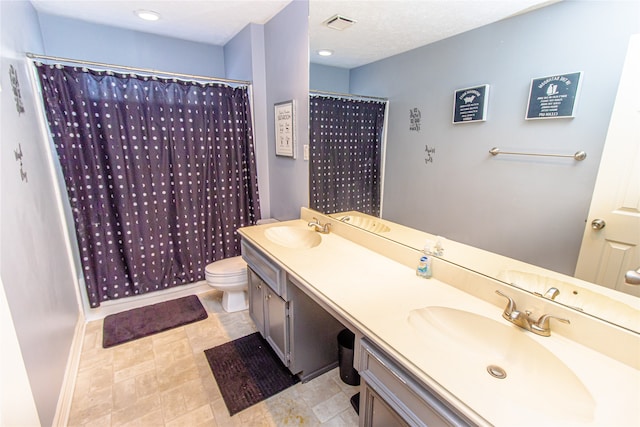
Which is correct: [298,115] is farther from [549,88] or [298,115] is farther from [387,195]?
[549,88]

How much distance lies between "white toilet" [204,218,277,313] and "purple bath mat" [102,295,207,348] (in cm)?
24

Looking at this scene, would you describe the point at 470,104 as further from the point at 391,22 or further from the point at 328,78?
the point at 328,78

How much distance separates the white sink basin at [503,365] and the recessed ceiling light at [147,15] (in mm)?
2716

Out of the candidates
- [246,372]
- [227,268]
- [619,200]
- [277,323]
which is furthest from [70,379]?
[619,200]

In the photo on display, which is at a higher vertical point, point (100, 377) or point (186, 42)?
point (186, 42)

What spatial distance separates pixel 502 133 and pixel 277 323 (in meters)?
1.51

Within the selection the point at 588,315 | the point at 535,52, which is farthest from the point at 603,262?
the point at 535,52

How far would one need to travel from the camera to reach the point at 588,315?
2.97 feet

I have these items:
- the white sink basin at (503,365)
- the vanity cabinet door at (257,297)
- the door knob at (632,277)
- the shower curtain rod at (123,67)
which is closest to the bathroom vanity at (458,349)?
the white sink basin at (503,365)

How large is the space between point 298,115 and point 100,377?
217cm

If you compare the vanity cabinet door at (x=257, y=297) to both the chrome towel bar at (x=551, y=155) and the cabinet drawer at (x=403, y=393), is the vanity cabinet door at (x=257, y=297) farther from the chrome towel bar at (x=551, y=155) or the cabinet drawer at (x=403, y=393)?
the chrome towel bar at (x=551, y=155)

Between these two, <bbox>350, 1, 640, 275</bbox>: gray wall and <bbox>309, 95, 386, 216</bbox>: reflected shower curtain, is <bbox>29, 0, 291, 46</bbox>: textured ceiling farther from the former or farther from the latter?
<bbox>350, 1, 640, 275</bbox>: gray wall

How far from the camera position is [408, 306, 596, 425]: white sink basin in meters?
0.73

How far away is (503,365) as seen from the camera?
3.08 feet
